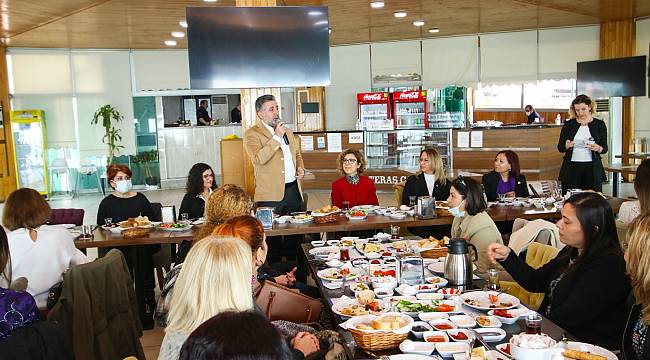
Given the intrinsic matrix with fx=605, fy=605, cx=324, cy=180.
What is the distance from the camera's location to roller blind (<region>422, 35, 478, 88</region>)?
43.2 feet

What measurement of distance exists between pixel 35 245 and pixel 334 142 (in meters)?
8.45

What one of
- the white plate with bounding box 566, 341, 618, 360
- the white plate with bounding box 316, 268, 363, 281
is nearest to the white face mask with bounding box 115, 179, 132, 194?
the white plate with bounding box 316, 268, 363, 281

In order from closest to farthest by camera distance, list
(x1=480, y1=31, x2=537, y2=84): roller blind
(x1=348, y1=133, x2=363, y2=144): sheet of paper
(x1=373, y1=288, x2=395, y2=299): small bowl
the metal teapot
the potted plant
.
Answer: (x1=373, y1=288, x2=395, y2=299): small bowl, the metal teapot, (x1=348, y1=133, x2=363, y2=144): sheet of paper, (x1=480, y1=31, x2=537, y2=84): roller blind, the potted plant

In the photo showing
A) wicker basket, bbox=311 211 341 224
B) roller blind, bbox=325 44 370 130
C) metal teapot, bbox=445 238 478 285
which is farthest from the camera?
roller blind, bbox=325 44 370 130

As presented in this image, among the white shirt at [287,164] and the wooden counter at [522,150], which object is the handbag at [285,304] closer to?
the white shirt at [287,164]

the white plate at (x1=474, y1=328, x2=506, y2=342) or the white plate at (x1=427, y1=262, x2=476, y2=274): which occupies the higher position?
the white plate at (x1=427, y1=262, x2=476, y2=274)

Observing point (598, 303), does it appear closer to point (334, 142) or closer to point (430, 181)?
point (430, 181)

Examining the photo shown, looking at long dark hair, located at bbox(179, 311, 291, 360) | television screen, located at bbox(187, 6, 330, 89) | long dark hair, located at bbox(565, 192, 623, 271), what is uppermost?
television screen, located at bbox(187, 6, 330, 89)

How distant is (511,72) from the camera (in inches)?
509

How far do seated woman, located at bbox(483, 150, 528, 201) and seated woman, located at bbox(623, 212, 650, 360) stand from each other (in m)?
3.66

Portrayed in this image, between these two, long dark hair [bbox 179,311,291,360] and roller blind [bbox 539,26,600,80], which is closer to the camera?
long dark hair [bbox 179,311,291,360]

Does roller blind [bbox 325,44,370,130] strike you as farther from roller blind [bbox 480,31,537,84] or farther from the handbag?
the handbag

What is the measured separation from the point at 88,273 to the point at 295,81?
317 centimetres

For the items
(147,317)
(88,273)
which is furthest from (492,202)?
(88,273)
